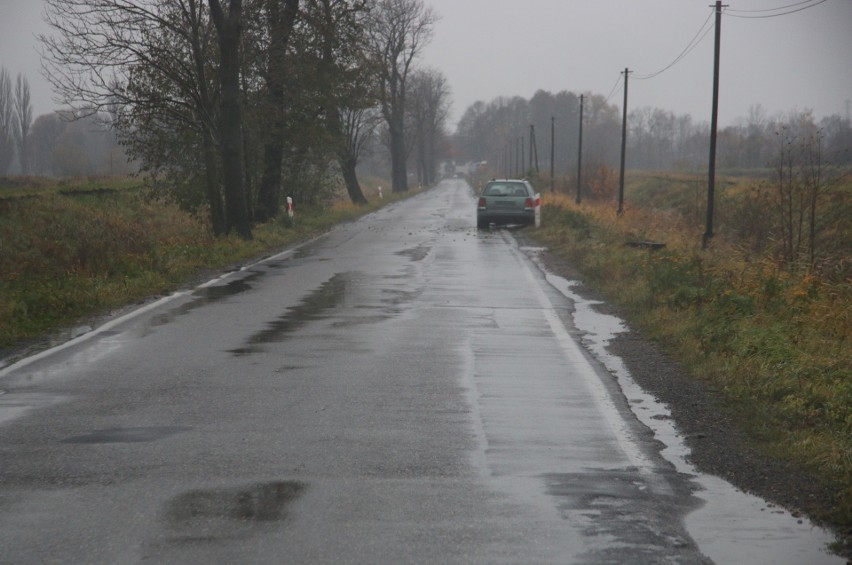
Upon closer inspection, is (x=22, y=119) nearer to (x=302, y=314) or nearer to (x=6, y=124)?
(x=6, y=124)

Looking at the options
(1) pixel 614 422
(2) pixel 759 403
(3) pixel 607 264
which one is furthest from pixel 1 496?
(3) pixel 607 264

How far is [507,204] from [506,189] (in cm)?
62

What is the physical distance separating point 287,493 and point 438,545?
1.10 metres

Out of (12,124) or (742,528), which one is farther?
(12,124)

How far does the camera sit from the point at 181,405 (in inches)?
290

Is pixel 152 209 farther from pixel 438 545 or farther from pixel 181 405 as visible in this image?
pixel 438 545

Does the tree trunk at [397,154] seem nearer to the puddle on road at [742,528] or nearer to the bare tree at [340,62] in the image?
the bare tree at [340,62]

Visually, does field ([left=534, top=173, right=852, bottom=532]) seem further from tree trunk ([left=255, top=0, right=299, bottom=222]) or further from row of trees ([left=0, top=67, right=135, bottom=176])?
row of trees ([left=0, top=67, right=135, bottom=176])

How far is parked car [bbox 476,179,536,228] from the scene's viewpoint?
31984 millimetres

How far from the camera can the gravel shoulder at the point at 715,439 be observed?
5.35m

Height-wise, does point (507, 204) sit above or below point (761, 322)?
above

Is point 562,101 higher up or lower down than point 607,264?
higher up

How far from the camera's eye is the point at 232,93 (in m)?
23.7

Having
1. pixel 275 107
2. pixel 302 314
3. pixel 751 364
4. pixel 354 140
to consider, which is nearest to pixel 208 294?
pixel 302 314
